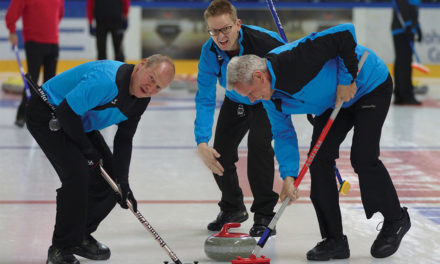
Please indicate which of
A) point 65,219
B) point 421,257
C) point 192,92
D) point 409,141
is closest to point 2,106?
point 192,92

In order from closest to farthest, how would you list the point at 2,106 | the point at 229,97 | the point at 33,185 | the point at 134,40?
1. the point at 229,97
2. the point at 33,185
3. the point at 2,106
4. the point at 134,40

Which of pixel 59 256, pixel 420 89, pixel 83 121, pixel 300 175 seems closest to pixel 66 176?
pixel 83 121

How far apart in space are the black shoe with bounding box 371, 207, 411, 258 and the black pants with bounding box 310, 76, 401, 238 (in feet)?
0.15

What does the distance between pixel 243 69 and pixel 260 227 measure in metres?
1.18

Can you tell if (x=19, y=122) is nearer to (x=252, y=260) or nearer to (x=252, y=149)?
(x=252, y=149)

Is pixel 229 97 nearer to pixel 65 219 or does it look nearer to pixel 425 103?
pixel 65 219

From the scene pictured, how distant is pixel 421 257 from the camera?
11.6 ft

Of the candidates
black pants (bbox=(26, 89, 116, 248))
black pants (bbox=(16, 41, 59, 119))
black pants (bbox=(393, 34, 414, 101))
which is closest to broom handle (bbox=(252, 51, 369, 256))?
black pants (bbox=(26, 89, 116, 248))

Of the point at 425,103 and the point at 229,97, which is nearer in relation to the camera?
the point at 229,97

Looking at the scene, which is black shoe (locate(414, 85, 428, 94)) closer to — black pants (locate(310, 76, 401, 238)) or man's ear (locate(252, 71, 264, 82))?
black pants (locate(310, 76, 401, 238))

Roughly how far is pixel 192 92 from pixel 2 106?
260 cm

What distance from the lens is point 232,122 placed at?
4.11m

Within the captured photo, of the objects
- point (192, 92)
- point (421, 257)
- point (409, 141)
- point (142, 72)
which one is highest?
point (142, 72)

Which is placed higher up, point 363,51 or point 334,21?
point 363,51
